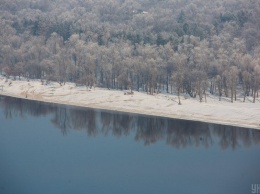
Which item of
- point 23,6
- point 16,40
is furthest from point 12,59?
point 23,6

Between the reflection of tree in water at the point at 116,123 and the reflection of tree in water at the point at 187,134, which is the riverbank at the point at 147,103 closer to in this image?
the reflection of tree in water at the point at 187,134

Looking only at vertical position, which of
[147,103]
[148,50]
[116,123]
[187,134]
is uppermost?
[148,50]

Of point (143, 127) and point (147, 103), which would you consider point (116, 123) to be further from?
point (147, 103)

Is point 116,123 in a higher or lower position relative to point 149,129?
higher

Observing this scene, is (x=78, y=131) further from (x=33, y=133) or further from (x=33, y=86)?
(x=33, y=86)

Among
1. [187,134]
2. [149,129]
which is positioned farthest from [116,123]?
[187,134]

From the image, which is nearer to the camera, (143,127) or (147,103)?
(143,127)

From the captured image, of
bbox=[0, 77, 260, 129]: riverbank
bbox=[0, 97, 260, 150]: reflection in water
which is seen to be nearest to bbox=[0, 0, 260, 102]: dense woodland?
bbox=[0, 77, 260, 129]: riverbank
